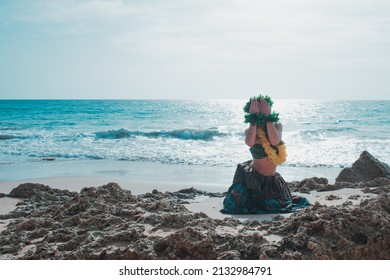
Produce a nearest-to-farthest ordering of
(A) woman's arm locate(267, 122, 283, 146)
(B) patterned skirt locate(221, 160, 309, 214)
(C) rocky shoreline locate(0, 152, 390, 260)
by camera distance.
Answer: (C) rocky shoreline locate(0, 152, 390, 260), (B) patterned skirt locate(221, 160, 309, 214), (A) woman's arm locate(267, 122, 283, 146)

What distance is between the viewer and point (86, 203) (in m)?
5.39

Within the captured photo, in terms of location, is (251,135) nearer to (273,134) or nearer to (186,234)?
(273,134)

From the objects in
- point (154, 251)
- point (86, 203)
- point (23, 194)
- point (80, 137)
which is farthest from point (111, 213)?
point (80, 137)

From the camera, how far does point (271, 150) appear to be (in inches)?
236

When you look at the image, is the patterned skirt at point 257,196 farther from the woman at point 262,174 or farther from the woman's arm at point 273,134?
the woman's arm at point 273,134

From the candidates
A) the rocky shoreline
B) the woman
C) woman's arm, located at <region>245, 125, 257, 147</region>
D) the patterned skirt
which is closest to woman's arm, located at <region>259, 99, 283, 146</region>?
the woman

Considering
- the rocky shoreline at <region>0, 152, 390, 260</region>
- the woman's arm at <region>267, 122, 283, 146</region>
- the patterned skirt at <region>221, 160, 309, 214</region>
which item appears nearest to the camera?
the rocky shoreline at <region>0, 152, 390, 260</region>

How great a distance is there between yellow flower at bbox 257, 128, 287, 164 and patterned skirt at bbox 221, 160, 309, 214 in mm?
250

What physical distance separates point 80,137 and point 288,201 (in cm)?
1940

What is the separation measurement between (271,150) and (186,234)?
Result: 2.47 m

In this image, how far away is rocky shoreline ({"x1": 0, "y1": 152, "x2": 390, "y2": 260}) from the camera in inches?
148

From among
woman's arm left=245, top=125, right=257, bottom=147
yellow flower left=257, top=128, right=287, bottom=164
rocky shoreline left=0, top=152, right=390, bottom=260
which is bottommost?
rocky shoreline left=0, top=152, right=390, bottom=260

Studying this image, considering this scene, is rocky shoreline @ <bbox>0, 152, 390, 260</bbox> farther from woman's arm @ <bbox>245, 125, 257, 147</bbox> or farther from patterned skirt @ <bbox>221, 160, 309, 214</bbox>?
woman's arm @ <bbox>245, 125, 257, 147</bbox>

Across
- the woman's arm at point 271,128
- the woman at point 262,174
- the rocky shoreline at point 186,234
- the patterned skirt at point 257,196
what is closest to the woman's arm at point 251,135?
the woman at point 262,174
